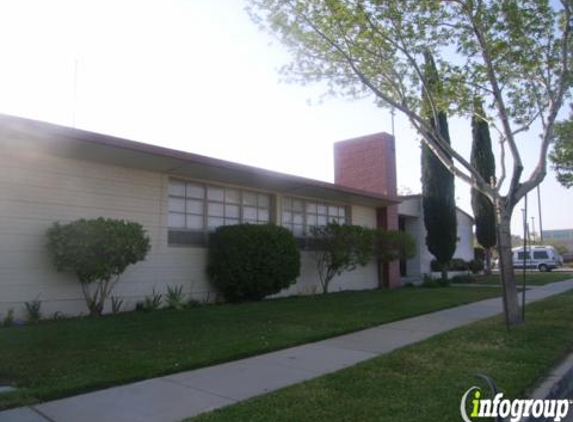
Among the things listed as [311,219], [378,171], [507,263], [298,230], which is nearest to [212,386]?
[507,263]

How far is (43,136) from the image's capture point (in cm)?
905

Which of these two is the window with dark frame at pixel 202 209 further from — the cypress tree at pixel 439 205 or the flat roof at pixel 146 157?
the cypress tree at pixel 439 205

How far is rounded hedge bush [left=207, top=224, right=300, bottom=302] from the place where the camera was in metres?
12.4

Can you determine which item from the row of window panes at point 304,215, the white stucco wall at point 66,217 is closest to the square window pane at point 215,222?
the white stucco wall at point 66,217

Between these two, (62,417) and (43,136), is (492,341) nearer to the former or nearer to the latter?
(62,417)

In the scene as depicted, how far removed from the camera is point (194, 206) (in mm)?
13023

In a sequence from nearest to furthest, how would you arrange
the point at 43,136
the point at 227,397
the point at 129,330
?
the point at 227,397
the point at 129,330
the point at 43,136

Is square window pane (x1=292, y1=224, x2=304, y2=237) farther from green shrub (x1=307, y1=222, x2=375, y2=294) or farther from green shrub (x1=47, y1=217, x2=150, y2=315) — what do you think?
green shrub (x1=47, y1=217, x2=150, y2=315)

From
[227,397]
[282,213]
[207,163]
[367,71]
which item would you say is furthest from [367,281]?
[227,397]

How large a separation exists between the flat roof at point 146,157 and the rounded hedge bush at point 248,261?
1.48 m

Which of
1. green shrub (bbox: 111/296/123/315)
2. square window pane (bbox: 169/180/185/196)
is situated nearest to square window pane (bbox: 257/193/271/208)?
square window pane (bbox: 169/180/185/196)

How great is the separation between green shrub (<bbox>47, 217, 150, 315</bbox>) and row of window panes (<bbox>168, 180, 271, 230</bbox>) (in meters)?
2.46

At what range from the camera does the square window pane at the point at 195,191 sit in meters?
12.9

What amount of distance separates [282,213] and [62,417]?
1176 cm
